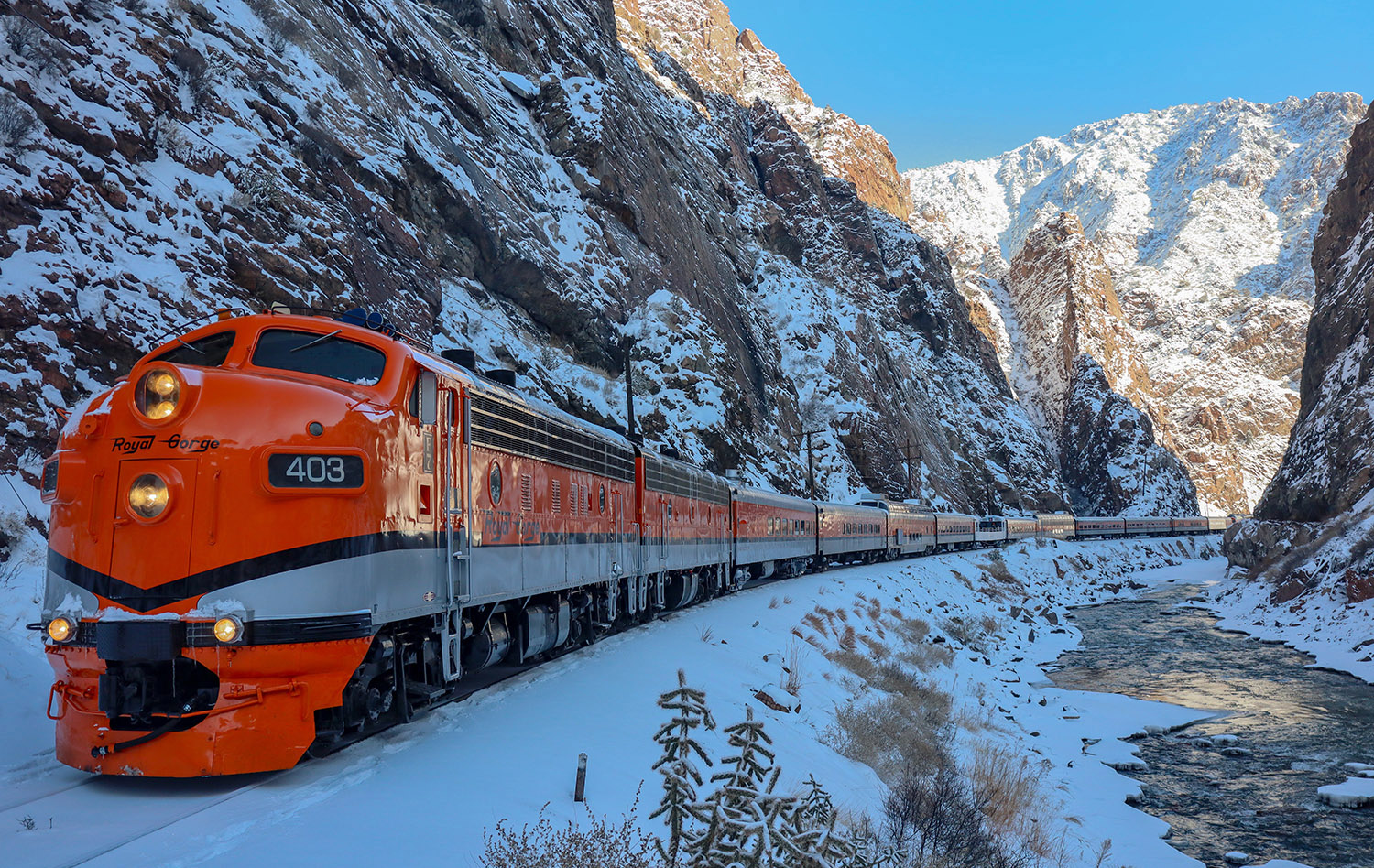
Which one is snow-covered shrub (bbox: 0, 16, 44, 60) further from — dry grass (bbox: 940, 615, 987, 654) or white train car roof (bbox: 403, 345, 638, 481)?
dry grass (bbox: 940, 615, 987, 654)

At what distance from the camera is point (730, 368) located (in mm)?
52031

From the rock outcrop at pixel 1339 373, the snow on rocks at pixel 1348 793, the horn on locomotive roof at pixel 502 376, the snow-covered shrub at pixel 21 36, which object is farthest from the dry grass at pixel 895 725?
the rock outcrop at pixel 1339 373

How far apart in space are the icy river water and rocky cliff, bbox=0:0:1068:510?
790 inches

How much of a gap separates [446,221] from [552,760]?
3255 cm

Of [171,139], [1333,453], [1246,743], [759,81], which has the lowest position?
[1246,743]

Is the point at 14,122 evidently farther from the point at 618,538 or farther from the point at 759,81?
the point at 759,81

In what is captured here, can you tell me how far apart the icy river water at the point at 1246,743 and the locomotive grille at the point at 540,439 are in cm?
1019

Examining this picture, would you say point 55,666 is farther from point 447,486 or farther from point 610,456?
point 610,456

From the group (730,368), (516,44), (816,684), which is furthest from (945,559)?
(516,44)

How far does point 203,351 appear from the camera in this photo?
7.41 meters

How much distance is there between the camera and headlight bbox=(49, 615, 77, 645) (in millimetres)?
6328

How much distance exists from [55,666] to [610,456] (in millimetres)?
9555

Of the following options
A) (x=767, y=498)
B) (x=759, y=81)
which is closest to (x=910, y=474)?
(x=767, y=498)

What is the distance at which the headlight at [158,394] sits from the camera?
20.8 feet
